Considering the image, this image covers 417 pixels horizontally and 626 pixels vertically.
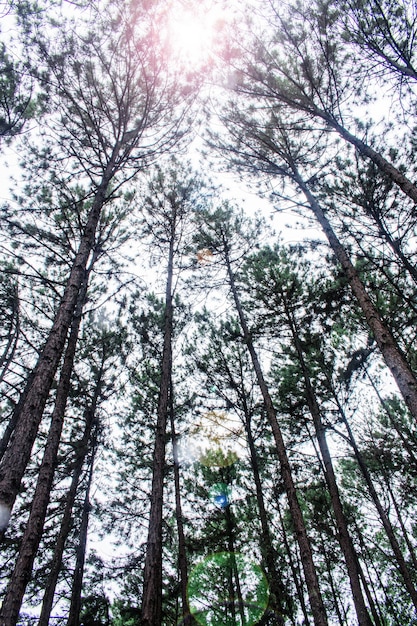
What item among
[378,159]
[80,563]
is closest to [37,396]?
[378,159]

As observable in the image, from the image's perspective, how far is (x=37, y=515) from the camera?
13.8 ft

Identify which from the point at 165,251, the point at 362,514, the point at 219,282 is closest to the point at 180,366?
the point at 219,282

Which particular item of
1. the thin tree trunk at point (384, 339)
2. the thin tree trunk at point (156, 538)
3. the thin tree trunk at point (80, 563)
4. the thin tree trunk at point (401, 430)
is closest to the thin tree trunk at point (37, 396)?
the thin tree trunk at point (156, 538)

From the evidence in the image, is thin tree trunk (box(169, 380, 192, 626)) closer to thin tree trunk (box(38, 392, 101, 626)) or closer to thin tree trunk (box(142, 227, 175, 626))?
thin tree trunk (box(38, 392, 101, 626))

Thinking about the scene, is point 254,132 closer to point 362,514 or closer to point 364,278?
point 364,278

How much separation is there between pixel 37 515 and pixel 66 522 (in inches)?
127

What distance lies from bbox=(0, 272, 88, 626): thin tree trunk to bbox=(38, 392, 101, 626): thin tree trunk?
7.70 ft

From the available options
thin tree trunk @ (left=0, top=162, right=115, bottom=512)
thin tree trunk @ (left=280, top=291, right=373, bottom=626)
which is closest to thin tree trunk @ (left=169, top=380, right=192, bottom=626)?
thin tree trunk @ (left=280, top=291, right=373, bottom=626)

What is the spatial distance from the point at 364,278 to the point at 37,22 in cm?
822

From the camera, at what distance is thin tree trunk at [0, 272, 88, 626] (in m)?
2.70

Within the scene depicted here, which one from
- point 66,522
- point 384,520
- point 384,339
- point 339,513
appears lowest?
point 339,513

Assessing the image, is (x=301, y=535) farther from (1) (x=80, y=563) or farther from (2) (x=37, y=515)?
(1) (x=80, y=563)

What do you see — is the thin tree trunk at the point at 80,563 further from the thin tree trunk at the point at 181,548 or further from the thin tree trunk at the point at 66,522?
the thin tree trunk at the point at 181,548

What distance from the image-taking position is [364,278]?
865 centimetres
